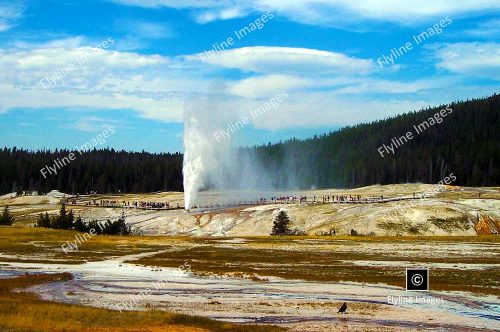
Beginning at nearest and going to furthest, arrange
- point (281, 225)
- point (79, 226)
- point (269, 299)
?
point (269, 299) < point (281, 225) < point (79, 226)

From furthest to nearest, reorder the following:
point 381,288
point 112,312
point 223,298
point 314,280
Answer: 1. point 314,280
2. point 381,288
3. point 223,298
4. point 112,312

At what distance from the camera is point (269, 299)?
3900 centimetres

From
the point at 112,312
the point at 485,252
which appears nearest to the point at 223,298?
the point at 112,312

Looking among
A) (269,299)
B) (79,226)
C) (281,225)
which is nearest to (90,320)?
(269,299)

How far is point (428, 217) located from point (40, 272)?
7794cm

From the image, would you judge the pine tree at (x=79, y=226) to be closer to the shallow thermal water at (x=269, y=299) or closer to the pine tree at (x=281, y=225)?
the pine tree at (x=281, y=225)

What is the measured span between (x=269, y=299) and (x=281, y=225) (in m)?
75.8

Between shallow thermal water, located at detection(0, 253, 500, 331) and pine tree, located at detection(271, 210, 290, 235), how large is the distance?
6164 centimetres

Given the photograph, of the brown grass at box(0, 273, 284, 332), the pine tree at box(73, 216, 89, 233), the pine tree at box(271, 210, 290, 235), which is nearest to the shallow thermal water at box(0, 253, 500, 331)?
the brown grass at box(0, 273, 284, 332)

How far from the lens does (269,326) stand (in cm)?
2941

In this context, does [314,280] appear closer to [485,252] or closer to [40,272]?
[40,272]

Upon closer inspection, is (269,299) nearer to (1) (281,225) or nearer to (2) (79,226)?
(1) (281,225)

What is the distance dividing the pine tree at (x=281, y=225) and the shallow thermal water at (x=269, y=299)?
61638mm

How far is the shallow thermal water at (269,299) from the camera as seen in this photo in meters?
32.2
